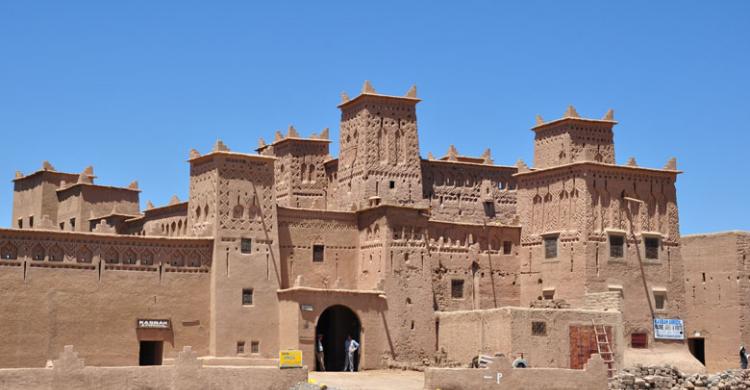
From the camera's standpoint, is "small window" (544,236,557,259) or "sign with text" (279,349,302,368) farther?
"small window" (544,236,557,259)

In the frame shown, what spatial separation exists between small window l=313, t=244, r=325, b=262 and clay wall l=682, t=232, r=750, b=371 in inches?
666

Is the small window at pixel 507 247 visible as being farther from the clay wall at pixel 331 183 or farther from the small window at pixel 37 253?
the small window at pixel 37 253

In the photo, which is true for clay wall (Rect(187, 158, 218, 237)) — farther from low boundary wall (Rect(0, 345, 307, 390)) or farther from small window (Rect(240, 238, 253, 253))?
low boundary wall (Rect(0, 345, 307, 390))

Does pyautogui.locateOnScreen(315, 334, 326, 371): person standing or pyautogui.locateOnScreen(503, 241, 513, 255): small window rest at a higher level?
pyautogui.locateOnScreen(503, 241, 513, 255): small window

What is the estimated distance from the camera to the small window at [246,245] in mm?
45375

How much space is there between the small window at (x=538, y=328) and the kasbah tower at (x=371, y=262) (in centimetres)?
7

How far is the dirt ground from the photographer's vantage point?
40031 millimetres

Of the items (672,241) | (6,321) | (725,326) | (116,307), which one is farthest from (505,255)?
(6,321)

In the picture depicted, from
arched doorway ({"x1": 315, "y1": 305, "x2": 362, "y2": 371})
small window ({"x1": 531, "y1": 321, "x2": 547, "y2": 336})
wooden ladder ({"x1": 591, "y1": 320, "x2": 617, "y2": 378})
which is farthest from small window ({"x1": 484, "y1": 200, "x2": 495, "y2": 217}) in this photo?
small window ({"x1": 531, "y1": 321, "x2": 547, "y2": 336})

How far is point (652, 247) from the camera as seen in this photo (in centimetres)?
4991

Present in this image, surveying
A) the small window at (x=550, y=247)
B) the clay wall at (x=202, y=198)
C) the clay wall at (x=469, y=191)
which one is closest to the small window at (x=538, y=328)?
the small window at (x=550, y=247)

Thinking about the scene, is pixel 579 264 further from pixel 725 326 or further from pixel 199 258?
pixel 199 258

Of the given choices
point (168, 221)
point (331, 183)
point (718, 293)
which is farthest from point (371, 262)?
point (718, 293)

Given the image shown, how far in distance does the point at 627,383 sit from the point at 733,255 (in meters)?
11.9
